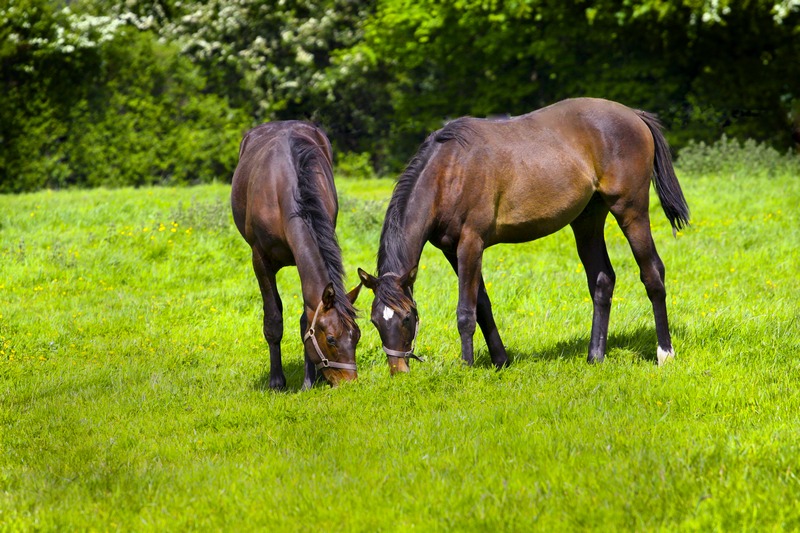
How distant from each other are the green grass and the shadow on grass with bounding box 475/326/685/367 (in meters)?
0.04

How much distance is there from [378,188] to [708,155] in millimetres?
7162

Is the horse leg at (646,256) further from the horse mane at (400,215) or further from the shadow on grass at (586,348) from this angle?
the horse mane at (400,215)

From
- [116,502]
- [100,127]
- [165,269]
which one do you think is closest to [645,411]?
[116,502]

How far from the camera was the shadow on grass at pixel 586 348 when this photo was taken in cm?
800

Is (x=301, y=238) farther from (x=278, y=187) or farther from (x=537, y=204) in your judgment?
(x=537, y=204)

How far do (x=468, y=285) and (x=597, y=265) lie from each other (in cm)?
157

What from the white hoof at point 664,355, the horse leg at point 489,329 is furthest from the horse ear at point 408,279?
the white hoof at point 664,355

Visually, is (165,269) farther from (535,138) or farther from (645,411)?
(645,411)

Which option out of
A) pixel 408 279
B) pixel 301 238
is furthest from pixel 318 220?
pixel 408 279

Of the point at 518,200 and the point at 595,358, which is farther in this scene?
the point at 595,358

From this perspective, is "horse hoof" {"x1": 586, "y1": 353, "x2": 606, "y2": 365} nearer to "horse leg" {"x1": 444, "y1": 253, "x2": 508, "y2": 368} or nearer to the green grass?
the green grass

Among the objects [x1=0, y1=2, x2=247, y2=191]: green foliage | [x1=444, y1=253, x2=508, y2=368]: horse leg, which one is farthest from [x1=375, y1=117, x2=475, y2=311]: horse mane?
[x1=0, y1=2, x2=247, y2=191]: green foliage

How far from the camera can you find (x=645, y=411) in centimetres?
601

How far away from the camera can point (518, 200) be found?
7.59 meters
